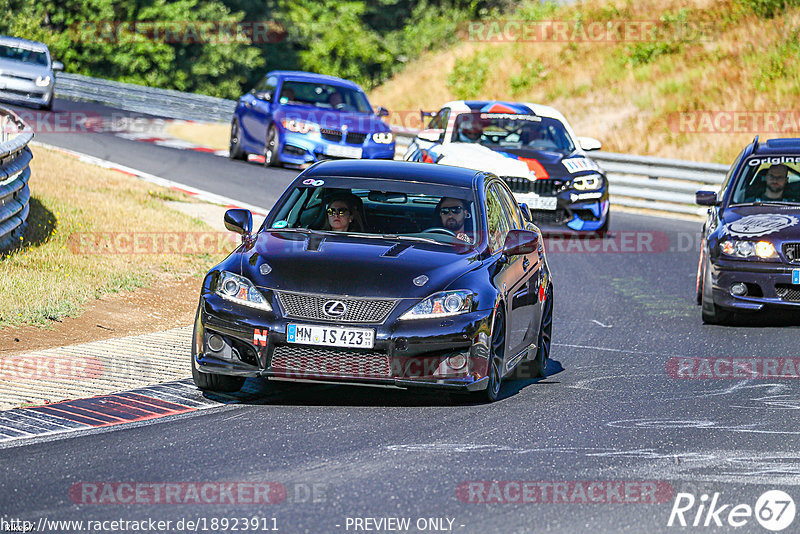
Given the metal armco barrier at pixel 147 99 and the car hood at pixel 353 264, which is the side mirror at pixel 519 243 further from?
the metal armco barrier at pixel 147 99

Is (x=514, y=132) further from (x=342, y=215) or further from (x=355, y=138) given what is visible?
(x=342, y=215)

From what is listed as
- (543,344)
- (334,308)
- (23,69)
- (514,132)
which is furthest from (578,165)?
(23,69)

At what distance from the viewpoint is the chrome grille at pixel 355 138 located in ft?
77.7

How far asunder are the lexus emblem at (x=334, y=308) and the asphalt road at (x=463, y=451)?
1.95 feet

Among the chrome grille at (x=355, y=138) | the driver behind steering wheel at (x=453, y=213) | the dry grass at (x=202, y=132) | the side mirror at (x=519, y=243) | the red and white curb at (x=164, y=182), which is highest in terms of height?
the driver behind steering wheel at (x=453, y=213)

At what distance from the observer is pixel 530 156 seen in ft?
57.6

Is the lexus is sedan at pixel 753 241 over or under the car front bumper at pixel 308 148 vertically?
over

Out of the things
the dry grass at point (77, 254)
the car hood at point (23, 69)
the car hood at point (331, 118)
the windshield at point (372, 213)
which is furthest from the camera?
the car hood at point (23, 69)

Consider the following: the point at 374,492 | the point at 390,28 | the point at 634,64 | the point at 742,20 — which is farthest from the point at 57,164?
the point at 390,28

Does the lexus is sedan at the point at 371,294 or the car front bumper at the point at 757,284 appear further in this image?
the car front bumper at the point at 757,284

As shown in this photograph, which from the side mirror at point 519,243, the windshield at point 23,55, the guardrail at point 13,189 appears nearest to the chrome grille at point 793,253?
the side mirror at point 519,243

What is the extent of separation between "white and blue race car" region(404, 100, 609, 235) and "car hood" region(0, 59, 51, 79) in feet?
52.5

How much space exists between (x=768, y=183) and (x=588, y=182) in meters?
5.05

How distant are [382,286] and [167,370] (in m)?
2.03
